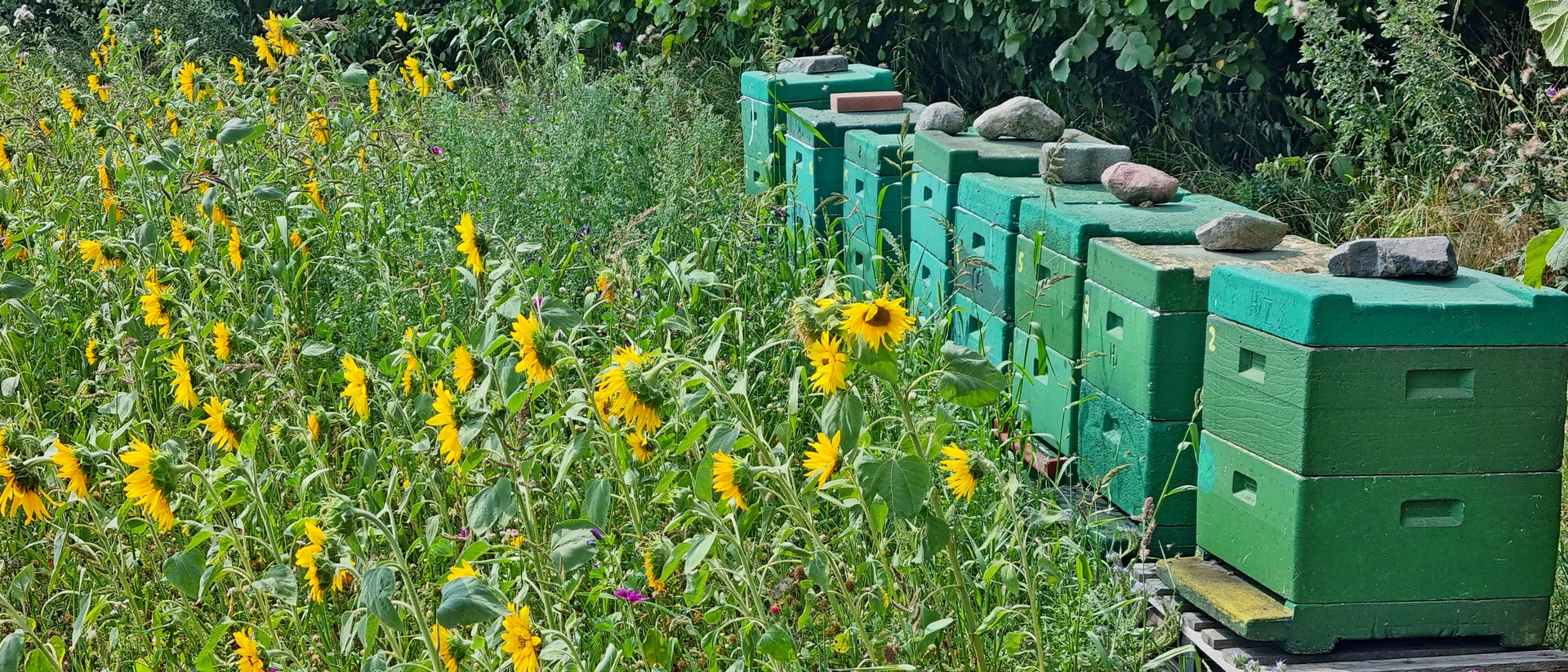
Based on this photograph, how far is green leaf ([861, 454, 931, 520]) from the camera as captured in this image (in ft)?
6.21

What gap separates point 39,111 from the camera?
5297 mm

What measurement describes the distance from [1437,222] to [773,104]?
259 cm

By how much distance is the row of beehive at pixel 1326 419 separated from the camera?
2.53 metres

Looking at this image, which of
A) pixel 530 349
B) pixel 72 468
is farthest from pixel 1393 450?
pixel 72 468

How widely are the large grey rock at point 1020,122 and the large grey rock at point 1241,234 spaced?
3.51ft

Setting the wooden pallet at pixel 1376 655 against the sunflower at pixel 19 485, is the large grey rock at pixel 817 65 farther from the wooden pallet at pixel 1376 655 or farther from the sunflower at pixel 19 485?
the sunflower at pixel 19 485

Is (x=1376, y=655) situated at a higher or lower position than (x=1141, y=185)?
lower

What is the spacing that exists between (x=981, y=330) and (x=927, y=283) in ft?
1.33

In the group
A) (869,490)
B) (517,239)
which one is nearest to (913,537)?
(869,490)

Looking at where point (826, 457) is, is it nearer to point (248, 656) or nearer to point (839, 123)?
point (248, 656)

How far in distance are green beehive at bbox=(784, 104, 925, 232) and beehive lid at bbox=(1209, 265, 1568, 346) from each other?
2.22 meters

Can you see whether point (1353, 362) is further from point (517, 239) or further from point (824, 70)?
point (824, 70)

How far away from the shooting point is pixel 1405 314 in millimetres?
2500

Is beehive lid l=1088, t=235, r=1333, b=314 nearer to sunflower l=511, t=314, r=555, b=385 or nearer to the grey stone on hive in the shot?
the grey stone on hive
